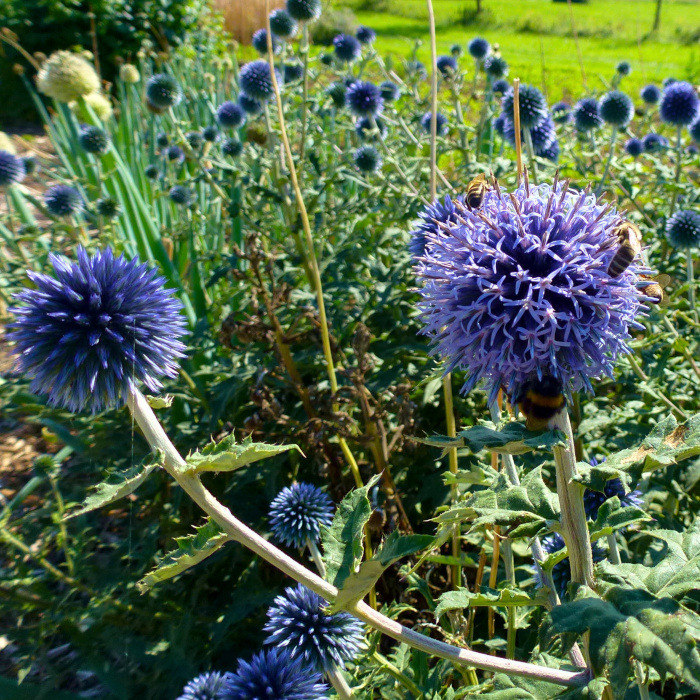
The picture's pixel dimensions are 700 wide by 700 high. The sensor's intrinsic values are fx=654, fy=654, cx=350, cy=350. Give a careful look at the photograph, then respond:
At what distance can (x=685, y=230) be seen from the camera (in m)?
2.36

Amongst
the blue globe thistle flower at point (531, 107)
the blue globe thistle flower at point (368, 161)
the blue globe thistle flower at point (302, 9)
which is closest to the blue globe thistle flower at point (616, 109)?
the blue globe thistle flower at point (531, 107)

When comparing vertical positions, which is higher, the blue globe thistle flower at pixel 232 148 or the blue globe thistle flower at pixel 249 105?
the blue globe thistle flower at pixel 249 105

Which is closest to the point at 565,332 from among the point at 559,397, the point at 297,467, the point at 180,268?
the point at 559,397

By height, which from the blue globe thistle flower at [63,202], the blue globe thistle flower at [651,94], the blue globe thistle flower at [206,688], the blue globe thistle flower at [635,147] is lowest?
the blue globe thistle flower at [206,688]

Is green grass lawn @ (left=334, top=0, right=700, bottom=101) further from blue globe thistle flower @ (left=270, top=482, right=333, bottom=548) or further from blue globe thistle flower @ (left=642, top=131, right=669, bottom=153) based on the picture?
blue globe thistle flower @ (left=270, top=482, right=333, bottom=548)

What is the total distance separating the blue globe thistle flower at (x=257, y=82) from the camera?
3.09 metres

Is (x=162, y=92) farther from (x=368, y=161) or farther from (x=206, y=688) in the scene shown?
(x=206, y=688)

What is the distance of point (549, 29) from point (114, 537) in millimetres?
→ 7143

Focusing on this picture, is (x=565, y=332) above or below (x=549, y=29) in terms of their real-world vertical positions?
below

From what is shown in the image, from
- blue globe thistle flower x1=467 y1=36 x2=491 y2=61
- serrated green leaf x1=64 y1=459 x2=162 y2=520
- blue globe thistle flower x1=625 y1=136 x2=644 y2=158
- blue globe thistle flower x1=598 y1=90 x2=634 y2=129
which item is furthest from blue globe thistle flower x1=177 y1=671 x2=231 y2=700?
blue globe thistle flower x1=467 y1=36 x2=491 y2=61

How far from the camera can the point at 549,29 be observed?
7.29m

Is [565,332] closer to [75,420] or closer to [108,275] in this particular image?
[108,275]

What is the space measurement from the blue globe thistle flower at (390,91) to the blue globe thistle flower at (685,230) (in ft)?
6.09

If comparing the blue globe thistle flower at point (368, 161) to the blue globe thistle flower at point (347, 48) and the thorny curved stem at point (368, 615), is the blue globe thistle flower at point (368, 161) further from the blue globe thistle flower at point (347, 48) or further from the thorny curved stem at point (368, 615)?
the thorny curved stem at point (368, 615)
